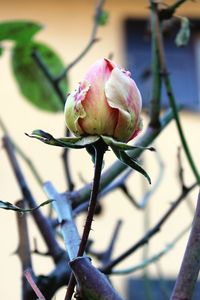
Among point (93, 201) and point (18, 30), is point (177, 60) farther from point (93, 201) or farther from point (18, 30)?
point (93, 201)

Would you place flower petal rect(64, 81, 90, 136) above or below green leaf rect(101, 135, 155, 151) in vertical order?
above

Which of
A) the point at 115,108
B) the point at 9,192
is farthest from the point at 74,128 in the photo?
the point at 9,192

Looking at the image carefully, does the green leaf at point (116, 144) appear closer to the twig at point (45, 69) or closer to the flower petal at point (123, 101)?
the flower petal at point (123, 101)

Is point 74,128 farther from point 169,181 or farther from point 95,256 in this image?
point 169,181

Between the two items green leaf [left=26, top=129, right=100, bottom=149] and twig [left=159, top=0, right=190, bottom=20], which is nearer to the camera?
green leaf [left=26, top=129, right=100, bottom=149]

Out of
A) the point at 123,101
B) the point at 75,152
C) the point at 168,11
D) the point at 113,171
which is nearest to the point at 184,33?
the point at 168,11

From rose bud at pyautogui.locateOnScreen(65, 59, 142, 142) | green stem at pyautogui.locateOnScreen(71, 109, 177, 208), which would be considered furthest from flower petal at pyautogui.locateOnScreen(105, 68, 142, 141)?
green stem at pyautogui.locateOnScreen(71, 109, 177, 208)

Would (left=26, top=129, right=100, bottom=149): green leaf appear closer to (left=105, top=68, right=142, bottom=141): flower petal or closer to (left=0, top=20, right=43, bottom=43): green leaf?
(left=105, top=68, right=142, bottom=141): flower petal
